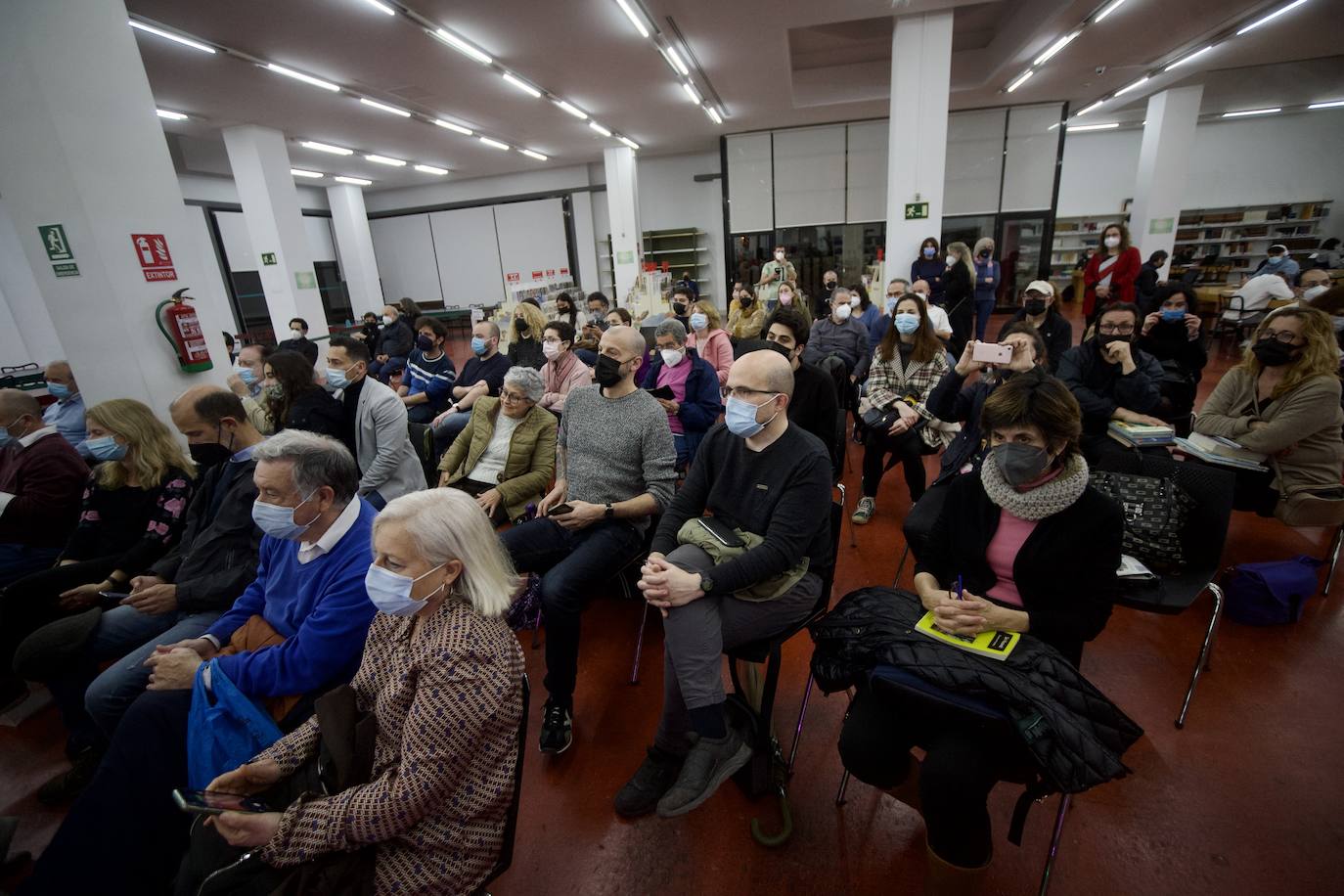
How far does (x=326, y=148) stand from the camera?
10.1 metres

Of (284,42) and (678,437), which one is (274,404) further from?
(284,42)

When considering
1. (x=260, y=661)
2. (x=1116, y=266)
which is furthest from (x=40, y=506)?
(x=1116, y=266)

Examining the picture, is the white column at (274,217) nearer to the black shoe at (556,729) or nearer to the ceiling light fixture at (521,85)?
the ceiling light fixture at (521,85)

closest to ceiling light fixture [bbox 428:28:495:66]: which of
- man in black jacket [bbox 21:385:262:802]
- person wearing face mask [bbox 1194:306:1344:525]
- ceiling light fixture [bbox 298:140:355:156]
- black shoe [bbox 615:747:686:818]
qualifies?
ceiling light fixture [bbox 298:140:355:156]

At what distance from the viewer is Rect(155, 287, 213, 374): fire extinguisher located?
3.75m

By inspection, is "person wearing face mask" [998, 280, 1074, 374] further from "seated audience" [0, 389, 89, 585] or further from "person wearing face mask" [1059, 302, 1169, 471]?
"seated audience" [0, 389, 89, 585]

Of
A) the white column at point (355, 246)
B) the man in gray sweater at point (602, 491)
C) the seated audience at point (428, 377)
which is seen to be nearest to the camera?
the man in gray sweater at point (602, 491)

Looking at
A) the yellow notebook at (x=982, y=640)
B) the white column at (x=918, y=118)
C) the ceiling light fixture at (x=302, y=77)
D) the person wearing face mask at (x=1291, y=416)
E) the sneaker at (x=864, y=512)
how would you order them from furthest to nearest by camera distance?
the white column at (x=918, y=118) → the ceiling light fixture at (x=302, y=77) → the sneaker at (x=864, y=512) → the person wearing face mask at (x=1291, y=416) → the yellow notebook at (x=982, y=640)

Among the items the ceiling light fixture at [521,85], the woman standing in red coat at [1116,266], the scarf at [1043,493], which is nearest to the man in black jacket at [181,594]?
the scarf at [1043,493]

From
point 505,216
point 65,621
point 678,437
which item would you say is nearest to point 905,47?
point 678,437

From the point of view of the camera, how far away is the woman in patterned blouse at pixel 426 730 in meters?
1.21

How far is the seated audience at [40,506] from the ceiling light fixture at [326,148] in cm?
894

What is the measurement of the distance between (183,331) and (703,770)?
14.3 feet

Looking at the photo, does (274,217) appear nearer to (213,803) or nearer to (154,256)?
(154,256)
